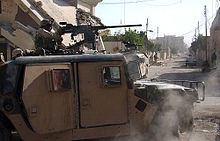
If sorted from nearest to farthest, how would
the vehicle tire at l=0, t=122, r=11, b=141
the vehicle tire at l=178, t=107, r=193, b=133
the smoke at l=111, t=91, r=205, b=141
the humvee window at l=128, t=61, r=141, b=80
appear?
the vehicle tire at l=0, t=122, r=11, b=141, the smoke at l=111, t=91, r=205, b=141, the humvee window at l=128, t=61, r=141, b=80, the vehicle tire at l=178, t=107, r=193, b=133

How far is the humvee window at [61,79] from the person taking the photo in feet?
16.6

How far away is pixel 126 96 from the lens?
5445 millimetres

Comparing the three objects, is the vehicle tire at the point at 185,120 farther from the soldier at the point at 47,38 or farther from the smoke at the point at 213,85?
the smoke at the point at 213,85

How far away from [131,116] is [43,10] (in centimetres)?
1229

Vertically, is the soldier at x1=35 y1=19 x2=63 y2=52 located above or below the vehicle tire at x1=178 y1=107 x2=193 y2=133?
above

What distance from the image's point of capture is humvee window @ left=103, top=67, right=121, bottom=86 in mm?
5393

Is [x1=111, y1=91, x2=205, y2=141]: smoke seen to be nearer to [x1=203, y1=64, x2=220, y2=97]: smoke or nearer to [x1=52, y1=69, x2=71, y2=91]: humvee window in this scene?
[x1=52, y1=69, x2=71, y2=91]: humvee window

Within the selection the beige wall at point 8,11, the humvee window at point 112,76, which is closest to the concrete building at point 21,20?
the beige wall at point 8,11

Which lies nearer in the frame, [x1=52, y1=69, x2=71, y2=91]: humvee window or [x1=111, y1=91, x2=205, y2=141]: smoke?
[x1=52, y1=69, x2=71, y2=91]: humvee window

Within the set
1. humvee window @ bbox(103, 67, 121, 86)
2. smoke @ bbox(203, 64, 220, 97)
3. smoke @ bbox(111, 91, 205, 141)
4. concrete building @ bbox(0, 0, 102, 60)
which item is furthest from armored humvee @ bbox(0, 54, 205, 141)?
smoke @ bbox(203, 64, 220, 97)

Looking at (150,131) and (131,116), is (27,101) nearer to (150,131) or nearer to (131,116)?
(131,116)

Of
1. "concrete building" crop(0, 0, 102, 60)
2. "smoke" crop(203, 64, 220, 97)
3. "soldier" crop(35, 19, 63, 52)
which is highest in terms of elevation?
"concrete building" crop(0, 0, 102, 60)

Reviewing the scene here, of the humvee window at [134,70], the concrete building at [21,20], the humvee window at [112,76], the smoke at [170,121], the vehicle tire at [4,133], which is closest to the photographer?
the vehicle tire at [4,133]

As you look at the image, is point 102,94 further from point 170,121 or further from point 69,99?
point 170,121
